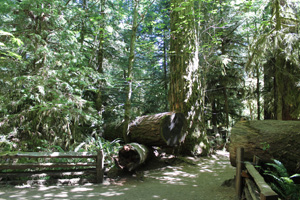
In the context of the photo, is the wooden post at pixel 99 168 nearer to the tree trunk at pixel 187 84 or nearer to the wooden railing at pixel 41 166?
the wooden railing at pixel 41 166

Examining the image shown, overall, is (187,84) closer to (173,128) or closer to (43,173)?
(173,128)

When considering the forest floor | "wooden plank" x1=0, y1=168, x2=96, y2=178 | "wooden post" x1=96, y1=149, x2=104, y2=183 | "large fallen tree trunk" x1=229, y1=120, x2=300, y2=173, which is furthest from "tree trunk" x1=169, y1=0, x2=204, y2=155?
"wooden plank" x1=0, y1=168, x2=96, y2=178

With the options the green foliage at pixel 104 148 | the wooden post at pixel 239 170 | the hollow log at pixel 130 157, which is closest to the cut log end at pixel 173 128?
the hollow log at pixel 130 157

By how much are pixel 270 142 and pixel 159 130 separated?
142 inches

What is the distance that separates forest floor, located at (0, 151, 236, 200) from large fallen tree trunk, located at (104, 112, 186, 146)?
1.03 meters

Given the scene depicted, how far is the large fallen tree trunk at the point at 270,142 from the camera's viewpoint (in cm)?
470

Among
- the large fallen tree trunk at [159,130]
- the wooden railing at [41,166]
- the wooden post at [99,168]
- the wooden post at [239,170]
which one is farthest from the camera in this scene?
the large fallen tree trunk at [159,130]

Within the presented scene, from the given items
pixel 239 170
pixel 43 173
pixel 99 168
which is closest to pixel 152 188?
pixel 99 168

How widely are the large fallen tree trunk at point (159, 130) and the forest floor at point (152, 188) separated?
3.39 ft

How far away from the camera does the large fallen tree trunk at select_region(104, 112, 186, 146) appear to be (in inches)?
295

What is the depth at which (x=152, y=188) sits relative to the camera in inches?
216

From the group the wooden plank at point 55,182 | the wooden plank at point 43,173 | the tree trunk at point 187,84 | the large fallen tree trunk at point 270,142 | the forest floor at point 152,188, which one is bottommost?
the forest floor at point 152,188

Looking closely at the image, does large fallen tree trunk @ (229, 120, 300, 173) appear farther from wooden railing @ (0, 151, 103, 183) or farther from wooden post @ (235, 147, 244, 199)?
wooden railing @ (0, 151, 103, 183)

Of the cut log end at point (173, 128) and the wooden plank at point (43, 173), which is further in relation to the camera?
the cut log end at point (173, 128)
